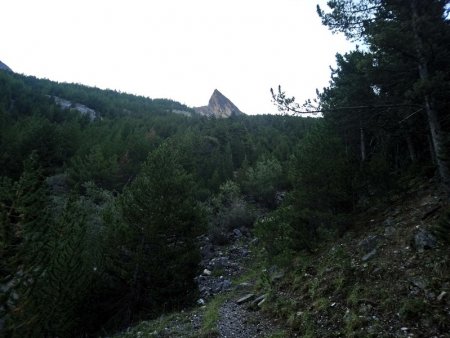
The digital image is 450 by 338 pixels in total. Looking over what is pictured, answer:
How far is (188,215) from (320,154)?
7150 mm

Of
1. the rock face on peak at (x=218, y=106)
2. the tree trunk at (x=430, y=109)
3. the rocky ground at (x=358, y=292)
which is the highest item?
the rock face on peak at (x=218, y=106)

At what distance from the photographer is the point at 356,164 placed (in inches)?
551

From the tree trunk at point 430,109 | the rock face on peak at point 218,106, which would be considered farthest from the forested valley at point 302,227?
the rock face on peak at point 218,106

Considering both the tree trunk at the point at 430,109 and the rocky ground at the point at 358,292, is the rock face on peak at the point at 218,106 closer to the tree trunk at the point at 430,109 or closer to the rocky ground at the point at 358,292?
the rocky ground at the point at 358,292

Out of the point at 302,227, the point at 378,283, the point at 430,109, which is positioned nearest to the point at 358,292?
the point at 378,283

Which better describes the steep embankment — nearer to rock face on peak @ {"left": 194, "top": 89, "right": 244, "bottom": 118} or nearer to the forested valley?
the forested valley

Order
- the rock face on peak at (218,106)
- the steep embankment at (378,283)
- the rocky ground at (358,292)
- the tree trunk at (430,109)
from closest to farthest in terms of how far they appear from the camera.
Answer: the steep embankment at (378,283), the rocky ground at (358,292), the tree trunk at (430,109), the rock face on peak at (218,106)

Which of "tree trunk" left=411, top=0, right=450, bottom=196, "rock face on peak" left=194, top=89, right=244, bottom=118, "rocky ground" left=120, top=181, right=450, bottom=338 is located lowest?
"rocky ground" left=120, top=181, right=450, bottom=338

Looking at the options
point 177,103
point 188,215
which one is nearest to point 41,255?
point 188,215

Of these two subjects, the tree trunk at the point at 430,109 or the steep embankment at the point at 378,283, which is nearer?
the steep embankment at the point at 378,283

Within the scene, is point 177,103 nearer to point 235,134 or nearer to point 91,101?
point 91,101

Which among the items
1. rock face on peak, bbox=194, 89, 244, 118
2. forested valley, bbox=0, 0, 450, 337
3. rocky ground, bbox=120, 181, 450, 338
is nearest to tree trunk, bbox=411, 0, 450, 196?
forested valley, bbox=0, 0, 450, 337

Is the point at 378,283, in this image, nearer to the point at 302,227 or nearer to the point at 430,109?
the point at 302,227

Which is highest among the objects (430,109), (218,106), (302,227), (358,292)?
(218,106)
